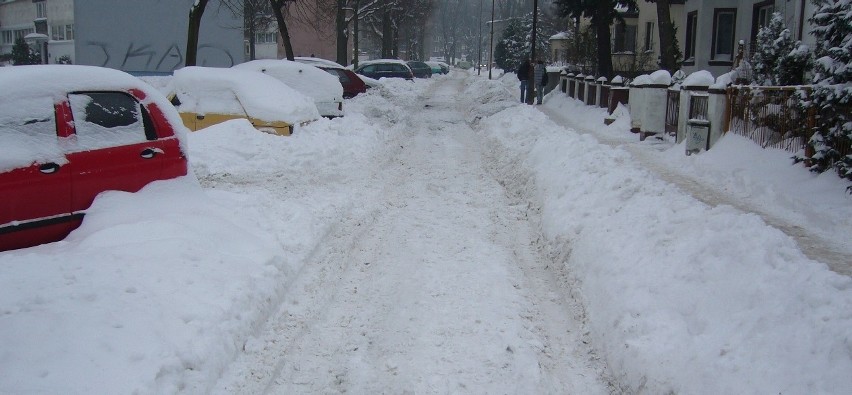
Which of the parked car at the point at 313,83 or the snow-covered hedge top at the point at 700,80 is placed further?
the parked car at the point at 313,83

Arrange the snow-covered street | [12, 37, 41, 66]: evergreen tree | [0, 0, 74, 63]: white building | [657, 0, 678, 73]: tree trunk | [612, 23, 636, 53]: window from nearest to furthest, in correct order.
A: the snow-covered street
[657, 0, 678, 73]: tree trunk
[612, 23, 636, 53]: window
[0, 0, 74, 63]: white building
[12, 37, 41, 66]: evergreen tree

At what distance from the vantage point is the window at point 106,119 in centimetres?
631

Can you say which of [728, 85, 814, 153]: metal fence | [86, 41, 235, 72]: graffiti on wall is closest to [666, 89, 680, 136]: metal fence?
[728, 85, 814, 153]: metal fence

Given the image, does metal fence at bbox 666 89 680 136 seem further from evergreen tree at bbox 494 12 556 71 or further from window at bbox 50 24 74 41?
window at bbox 50 24 74 41

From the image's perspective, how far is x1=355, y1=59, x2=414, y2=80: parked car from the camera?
132 feet

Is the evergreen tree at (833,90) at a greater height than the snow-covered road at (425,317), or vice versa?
the evergreen tree at (833,90)

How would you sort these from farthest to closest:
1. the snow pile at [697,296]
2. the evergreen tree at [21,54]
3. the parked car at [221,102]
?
the evergreen tree at [21,54], the parked car at [221,102], the snow pile at [697,296]

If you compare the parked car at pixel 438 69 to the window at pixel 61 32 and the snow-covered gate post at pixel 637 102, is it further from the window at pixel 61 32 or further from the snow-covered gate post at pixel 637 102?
the snow-covered gate post at pixel 637 102

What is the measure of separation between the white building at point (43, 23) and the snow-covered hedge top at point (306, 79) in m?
34.7

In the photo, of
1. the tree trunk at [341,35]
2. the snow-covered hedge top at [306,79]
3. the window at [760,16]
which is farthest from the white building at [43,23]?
the window at [760,16]

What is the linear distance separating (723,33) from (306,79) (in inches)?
641

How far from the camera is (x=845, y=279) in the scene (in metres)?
4.54

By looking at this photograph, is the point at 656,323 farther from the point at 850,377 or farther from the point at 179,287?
the point at 179,287

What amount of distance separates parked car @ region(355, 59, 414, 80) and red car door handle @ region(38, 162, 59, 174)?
3464cm
